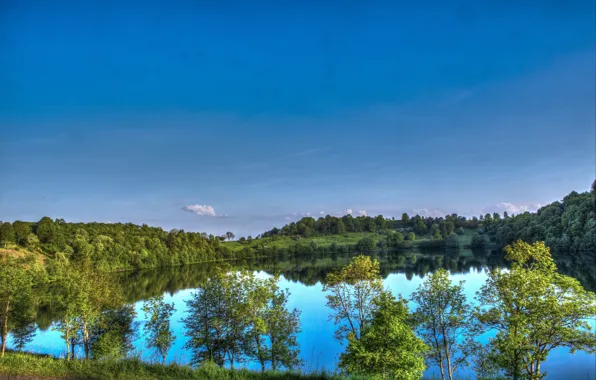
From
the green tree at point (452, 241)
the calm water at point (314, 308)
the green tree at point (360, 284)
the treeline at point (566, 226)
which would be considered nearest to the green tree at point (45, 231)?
the calm water at point (314, 308)

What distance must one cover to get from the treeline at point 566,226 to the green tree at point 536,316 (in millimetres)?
101303

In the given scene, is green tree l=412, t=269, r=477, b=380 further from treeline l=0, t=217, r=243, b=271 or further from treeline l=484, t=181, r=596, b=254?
treeline l=484, t=181, r=596, b=254

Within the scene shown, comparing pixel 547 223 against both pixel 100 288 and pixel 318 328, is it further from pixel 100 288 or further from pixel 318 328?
pixel 100 288

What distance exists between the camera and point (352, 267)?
3497 centimetres

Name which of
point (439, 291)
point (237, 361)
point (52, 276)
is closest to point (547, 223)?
point (439, 291)

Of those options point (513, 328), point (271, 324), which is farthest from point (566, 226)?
point (271, 324)

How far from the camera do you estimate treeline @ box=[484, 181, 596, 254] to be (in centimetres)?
10806

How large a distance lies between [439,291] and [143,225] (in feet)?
637

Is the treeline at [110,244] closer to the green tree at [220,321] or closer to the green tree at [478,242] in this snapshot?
the green tree at [220,321]

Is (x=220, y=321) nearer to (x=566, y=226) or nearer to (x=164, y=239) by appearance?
(x=566, y=226)

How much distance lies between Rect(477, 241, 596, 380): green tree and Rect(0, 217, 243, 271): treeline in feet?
299

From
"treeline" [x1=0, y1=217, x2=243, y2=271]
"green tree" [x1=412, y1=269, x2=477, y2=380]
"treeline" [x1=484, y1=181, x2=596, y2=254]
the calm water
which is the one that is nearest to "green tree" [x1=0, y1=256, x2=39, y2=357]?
the calm water

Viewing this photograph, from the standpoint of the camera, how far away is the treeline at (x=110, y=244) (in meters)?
111

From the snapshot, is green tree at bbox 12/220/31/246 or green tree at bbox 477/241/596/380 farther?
green tree at bbox 12/220/31/246
